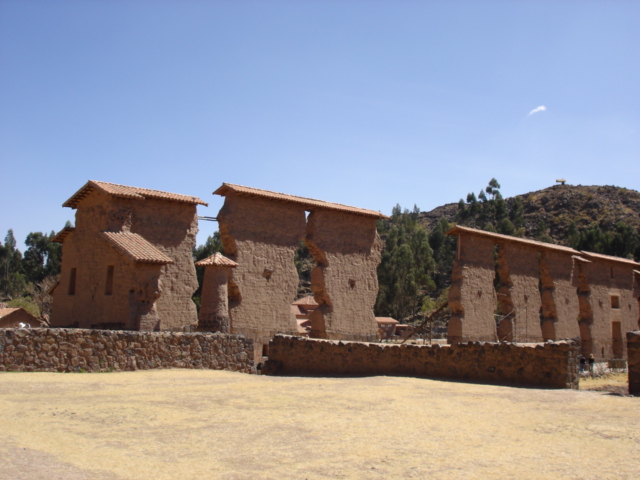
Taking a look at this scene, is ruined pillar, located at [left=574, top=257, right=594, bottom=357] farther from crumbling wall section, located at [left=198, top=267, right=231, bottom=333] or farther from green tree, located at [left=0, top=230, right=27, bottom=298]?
green tree, located at [left=0, top=230, right=27, bottom=298]

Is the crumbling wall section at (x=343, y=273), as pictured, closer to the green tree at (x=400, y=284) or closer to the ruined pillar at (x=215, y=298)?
the ruined pillar at (x=215, y=298)

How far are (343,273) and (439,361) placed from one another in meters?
9.72

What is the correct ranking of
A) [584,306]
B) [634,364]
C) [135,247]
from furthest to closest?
1. [584,306]
2. [135,247]
3. [634,364]

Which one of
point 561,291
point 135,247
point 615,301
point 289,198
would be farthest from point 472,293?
point 135,247

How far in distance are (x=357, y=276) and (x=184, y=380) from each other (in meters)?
11.9

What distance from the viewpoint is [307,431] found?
25.3 feet

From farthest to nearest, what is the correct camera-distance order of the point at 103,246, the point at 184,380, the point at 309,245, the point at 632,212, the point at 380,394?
1. the point at 632,212
2. the point at 309,245
3. the point at 103,246
4. the point at 184,380
5. the point at 380,394

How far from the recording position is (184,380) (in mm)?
12789

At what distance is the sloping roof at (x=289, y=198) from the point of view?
20219mm

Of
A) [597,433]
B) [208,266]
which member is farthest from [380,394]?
[208,266]

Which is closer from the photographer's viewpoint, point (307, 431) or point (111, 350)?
point (307, 431)

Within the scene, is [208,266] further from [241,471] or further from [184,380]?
[241,471]

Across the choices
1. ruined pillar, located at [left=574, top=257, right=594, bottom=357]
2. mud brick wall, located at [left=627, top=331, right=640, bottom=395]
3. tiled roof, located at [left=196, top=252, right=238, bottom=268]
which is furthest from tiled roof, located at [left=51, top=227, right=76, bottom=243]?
ruined pillar, located at [left=574, top=257, right=594, bottom=357]

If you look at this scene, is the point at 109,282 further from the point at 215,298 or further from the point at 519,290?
the point at 519,290
